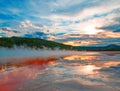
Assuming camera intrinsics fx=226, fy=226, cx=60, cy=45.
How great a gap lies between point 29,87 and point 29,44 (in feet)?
544

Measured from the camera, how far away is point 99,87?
59.4 ft

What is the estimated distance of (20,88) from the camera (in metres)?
17.7

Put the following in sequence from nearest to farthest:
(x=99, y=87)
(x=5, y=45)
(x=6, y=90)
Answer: (x=6, y=90) → (x=99, y=87) → (x=5, y=45)

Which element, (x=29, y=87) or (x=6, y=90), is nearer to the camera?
(x=6, y=90)

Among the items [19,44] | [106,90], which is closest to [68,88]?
[106,90]

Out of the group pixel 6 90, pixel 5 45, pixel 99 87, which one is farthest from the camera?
pixel 5 45

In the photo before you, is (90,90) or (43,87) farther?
(43,87)

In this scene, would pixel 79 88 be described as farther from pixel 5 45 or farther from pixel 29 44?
pixel 29 44

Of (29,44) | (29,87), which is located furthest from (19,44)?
(29,87)

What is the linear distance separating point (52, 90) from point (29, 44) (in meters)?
167

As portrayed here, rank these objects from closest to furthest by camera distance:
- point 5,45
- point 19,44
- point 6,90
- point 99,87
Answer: point 6,90 → point 99,87 → point 5,45 → point 19,44

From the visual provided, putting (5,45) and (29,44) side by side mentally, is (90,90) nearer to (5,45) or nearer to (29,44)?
(5,45)

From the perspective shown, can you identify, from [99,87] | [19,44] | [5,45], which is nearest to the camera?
[99,87]

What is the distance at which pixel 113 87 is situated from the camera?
17938mm
